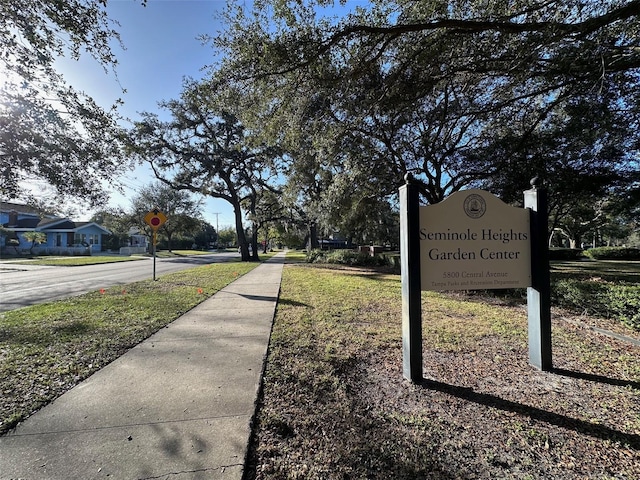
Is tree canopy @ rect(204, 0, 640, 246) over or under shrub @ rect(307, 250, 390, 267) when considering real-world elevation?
over

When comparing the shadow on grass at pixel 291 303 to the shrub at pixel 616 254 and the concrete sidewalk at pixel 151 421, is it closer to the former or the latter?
the concrete sidewalk at pixel 151 421

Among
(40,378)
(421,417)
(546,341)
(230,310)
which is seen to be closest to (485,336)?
(546,341)

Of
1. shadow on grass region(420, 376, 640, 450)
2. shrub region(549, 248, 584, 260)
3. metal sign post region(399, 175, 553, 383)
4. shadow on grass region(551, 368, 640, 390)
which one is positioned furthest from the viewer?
shrub region(549, 248, 584, 260)

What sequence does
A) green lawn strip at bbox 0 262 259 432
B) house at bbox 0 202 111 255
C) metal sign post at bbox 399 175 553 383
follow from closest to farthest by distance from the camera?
green lawn strip at bbox 0 262 259 432, metal sign post at bbox 399 175 553 383, house at bbox 0 202 111 255

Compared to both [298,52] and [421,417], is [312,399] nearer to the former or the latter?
[421,417]

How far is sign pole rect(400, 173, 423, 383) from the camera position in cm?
340

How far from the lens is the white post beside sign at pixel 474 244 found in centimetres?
355

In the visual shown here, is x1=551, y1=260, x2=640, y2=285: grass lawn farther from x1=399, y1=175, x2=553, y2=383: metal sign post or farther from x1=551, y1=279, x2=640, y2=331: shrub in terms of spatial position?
x1=399, y1=175, x2=553, y2=383: metal sign post

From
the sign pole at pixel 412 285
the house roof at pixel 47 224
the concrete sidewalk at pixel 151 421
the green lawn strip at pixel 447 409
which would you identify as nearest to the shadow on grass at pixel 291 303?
the green lawn strip at pixel 447 409

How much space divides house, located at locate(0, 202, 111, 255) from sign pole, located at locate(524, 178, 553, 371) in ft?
147

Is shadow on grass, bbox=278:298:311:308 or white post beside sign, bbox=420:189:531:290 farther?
shadow on grass, bbox=278:298:311:308

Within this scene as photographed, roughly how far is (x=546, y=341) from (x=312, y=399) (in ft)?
8.99

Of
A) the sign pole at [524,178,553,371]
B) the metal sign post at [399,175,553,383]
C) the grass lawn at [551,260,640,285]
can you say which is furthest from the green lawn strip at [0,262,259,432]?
the grass lawn at [551,260,640,285]

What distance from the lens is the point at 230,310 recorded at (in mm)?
6730
